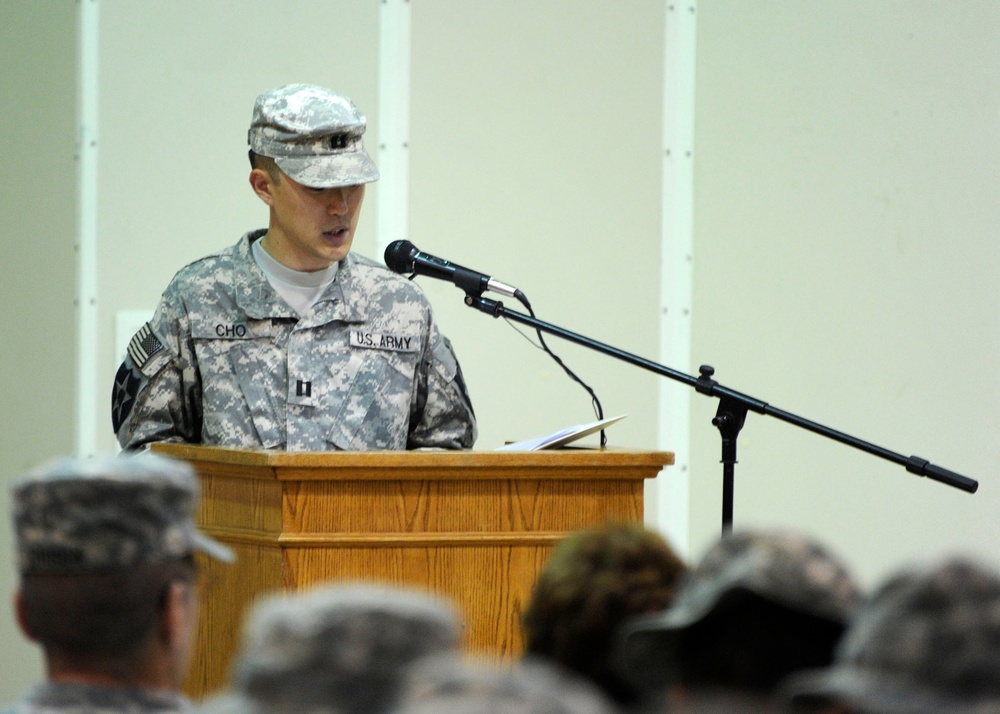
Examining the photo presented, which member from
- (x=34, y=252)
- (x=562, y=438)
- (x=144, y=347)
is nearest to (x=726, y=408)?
(x=562, y=438)

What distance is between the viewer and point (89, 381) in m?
4.53

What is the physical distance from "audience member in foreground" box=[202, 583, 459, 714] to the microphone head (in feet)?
6.14

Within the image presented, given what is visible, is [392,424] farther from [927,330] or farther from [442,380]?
[927,330]

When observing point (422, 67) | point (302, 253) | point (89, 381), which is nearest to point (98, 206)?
point (89, 381)

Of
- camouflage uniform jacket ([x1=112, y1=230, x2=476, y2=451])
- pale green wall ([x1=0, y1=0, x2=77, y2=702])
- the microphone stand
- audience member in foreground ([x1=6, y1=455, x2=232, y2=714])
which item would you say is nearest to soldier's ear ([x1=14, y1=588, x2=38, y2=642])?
audience member in foreground ([x1=6, y1=455, x2=232, y2=714])

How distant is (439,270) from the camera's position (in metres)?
2.91

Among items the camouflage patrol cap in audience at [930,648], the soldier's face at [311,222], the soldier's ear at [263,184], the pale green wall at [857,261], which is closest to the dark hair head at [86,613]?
the camouflage patrol cap in audience at [930,648]

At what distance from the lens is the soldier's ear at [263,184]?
3.29 m

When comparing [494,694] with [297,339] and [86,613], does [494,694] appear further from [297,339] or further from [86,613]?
[297,339]

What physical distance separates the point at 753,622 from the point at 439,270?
177 centimetres

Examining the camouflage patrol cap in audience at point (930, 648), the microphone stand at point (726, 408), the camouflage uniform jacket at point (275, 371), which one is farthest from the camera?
the camouflage uniform jacket at point (275, 371)

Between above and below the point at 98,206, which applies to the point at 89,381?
below

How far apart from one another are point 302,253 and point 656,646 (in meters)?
2.14

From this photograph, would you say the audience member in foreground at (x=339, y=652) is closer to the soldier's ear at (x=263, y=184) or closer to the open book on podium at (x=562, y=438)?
the open book on podium at (x=562, y=438)
